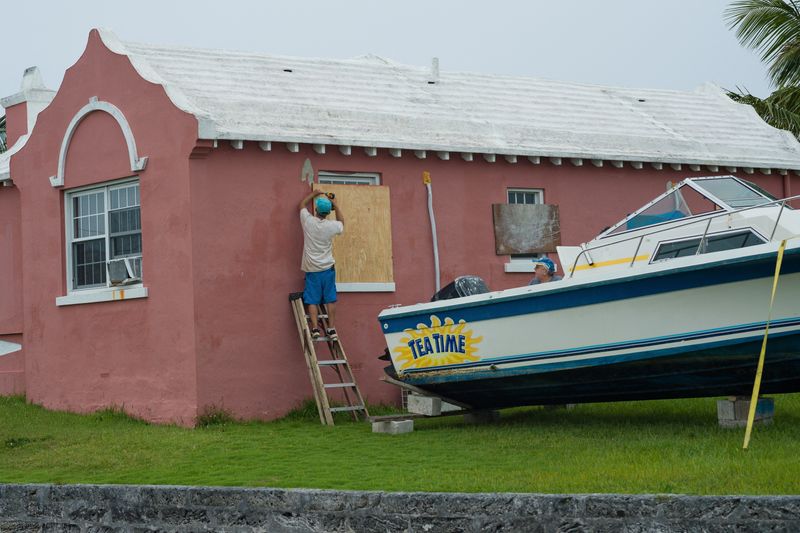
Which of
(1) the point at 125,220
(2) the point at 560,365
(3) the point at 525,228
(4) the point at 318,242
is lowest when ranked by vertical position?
(2) the point at 560,365

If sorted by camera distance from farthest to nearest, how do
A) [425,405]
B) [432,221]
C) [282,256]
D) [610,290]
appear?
[432,221] → [282,256] → [425,405] → [610,290]

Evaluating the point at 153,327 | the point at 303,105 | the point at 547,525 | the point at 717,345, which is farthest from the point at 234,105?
the point at 547,525

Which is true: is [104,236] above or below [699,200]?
above

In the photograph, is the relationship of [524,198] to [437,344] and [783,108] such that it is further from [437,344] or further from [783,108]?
[783,108]

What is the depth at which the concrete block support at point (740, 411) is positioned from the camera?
42.0 feet

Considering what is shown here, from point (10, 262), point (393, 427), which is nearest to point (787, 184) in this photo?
point (393, 427)

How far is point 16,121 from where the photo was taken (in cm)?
2358

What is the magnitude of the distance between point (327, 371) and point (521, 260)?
3.59 m

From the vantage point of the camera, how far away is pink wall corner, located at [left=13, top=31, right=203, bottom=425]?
15.9 metres

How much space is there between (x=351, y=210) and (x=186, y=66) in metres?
3.26

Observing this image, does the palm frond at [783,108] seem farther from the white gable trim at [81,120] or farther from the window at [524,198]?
the white gable trim at [81,120]

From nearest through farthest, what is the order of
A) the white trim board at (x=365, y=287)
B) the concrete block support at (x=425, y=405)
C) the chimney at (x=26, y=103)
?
the concrete block support at (x=425, y=405)
the white trim board at (x=365, y=287)
the chimney at (x=26, y=103)

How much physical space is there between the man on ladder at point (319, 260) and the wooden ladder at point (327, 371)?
11 cm

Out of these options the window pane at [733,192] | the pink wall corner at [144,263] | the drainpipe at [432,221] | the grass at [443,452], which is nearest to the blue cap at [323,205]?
the pink wall corner at [144,263]
